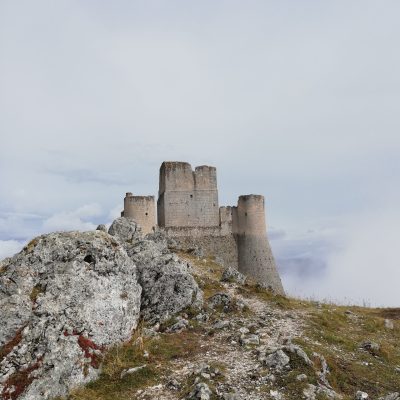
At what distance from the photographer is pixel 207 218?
4116 cm

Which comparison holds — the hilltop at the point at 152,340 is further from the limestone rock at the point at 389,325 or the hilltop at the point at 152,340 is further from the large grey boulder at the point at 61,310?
the limestone rock at the point at 389,325

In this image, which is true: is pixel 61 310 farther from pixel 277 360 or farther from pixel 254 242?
pixel 254 242

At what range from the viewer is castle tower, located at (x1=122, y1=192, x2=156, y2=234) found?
38906mm

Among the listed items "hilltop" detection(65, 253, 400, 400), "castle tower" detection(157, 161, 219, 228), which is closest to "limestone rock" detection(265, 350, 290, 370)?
"hilltop" detection(65, 253, 400, 400)

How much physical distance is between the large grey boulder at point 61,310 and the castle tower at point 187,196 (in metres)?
25.1

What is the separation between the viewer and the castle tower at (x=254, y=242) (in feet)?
136

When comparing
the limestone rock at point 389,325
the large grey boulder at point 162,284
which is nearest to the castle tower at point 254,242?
the limestone rock at point 389,325

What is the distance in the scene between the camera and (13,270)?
43.4ft

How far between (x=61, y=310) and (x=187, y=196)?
1114 inches

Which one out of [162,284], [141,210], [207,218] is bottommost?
[162,284]

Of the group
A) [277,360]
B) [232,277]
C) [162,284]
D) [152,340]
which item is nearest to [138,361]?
[152,340]

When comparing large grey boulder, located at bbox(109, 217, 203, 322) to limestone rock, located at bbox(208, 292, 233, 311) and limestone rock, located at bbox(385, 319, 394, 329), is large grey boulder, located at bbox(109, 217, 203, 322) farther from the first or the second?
limestone rock, located at bbox(385, 319, 394, 329)

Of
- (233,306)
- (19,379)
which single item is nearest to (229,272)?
(233,306)

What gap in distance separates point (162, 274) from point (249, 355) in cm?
497
